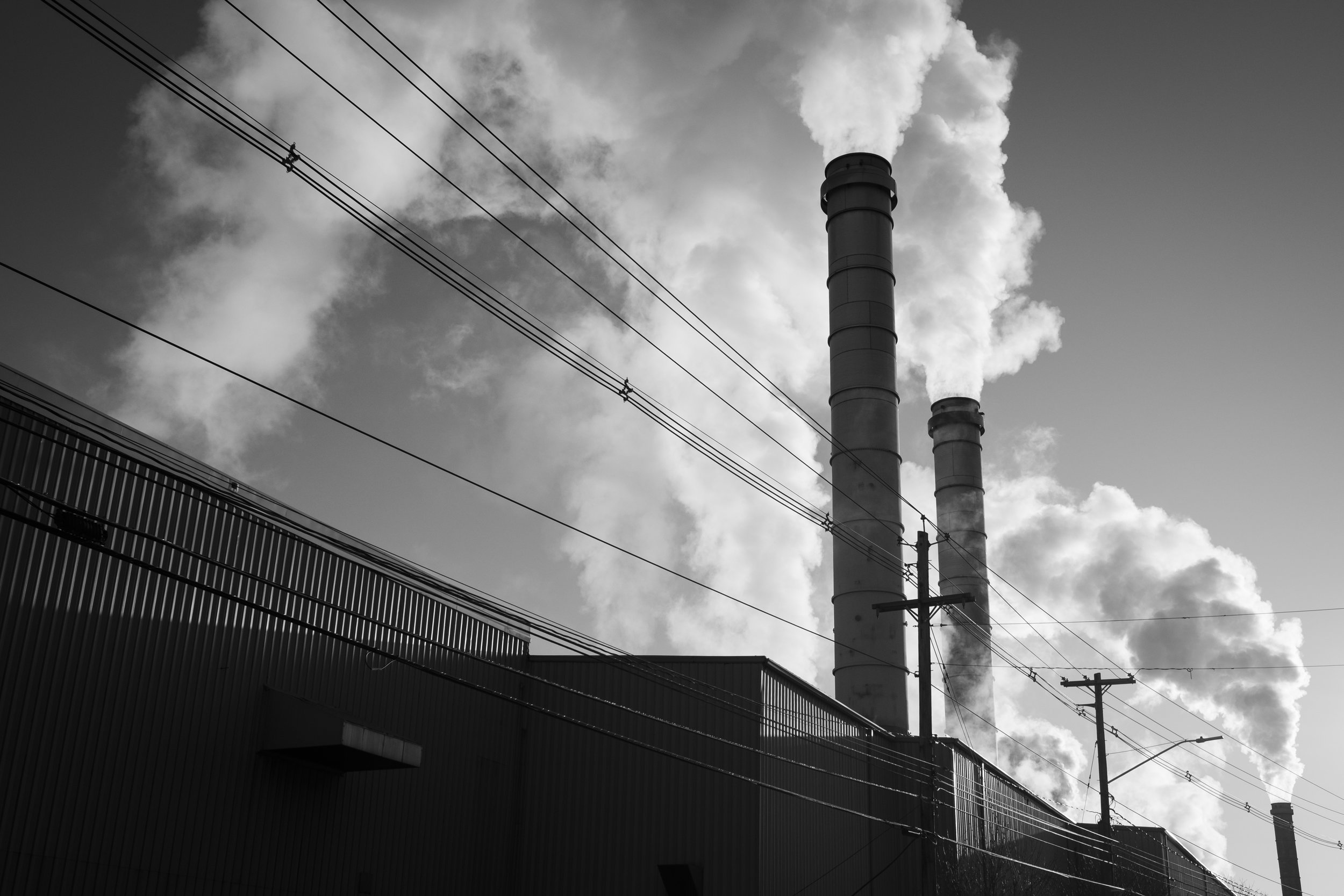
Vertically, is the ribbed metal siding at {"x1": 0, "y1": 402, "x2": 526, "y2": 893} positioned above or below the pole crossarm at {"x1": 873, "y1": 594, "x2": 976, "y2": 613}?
below

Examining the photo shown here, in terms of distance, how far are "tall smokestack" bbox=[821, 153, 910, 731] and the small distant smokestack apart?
44895 mm

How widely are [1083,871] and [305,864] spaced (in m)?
32.1

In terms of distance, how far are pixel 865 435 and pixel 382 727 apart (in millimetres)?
20418

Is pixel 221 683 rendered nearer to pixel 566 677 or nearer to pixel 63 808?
pixel 63 808

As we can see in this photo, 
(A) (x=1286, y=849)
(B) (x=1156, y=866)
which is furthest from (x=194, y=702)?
(A) (x=1286, y=849)

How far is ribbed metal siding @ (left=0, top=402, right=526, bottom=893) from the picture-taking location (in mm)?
17594

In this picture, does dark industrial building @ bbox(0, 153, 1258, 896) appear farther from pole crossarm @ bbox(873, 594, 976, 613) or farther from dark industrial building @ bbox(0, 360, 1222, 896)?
pole crossarm @ bbox(873, 594, 976, 613)

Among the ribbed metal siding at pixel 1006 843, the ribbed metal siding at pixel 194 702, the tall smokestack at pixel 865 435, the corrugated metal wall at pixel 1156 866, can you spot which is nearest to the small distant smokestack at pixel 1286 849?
the corrugated metal wall at pixel 1156 866

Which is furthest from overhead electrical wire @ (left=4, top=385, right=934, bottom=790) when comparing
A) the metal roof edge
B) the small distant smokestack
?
the small distant smokestack

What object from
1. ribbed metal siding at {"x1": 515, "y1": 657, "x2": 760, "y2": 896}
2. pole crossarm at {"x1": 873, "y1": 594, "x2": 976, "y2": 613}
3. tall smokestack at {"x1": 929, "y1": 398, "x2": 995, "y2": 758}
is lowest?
ribbed metal siding at {"x1": 515, "y1": 657, "x2": 760, "y2": 896}

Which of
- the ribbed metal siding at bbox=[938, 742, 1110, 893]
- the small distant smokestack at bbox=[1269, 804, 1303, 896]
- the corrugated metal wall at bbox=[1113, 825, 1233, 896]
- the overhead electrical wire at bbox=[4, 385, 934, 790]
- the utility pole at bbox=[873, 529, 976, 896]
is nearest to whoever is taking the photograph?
the overhead electrical wire at bbox=[4, 385, 934, 790]

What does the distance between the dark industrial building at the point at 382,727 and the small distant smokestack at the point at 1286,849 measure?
3791 cm

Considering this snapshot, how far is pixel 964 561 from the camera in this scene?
51000 mm

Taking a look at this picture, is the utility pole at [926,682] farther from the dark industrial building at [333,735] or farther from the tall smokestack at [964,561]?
the tall smokestack at [964,561]
